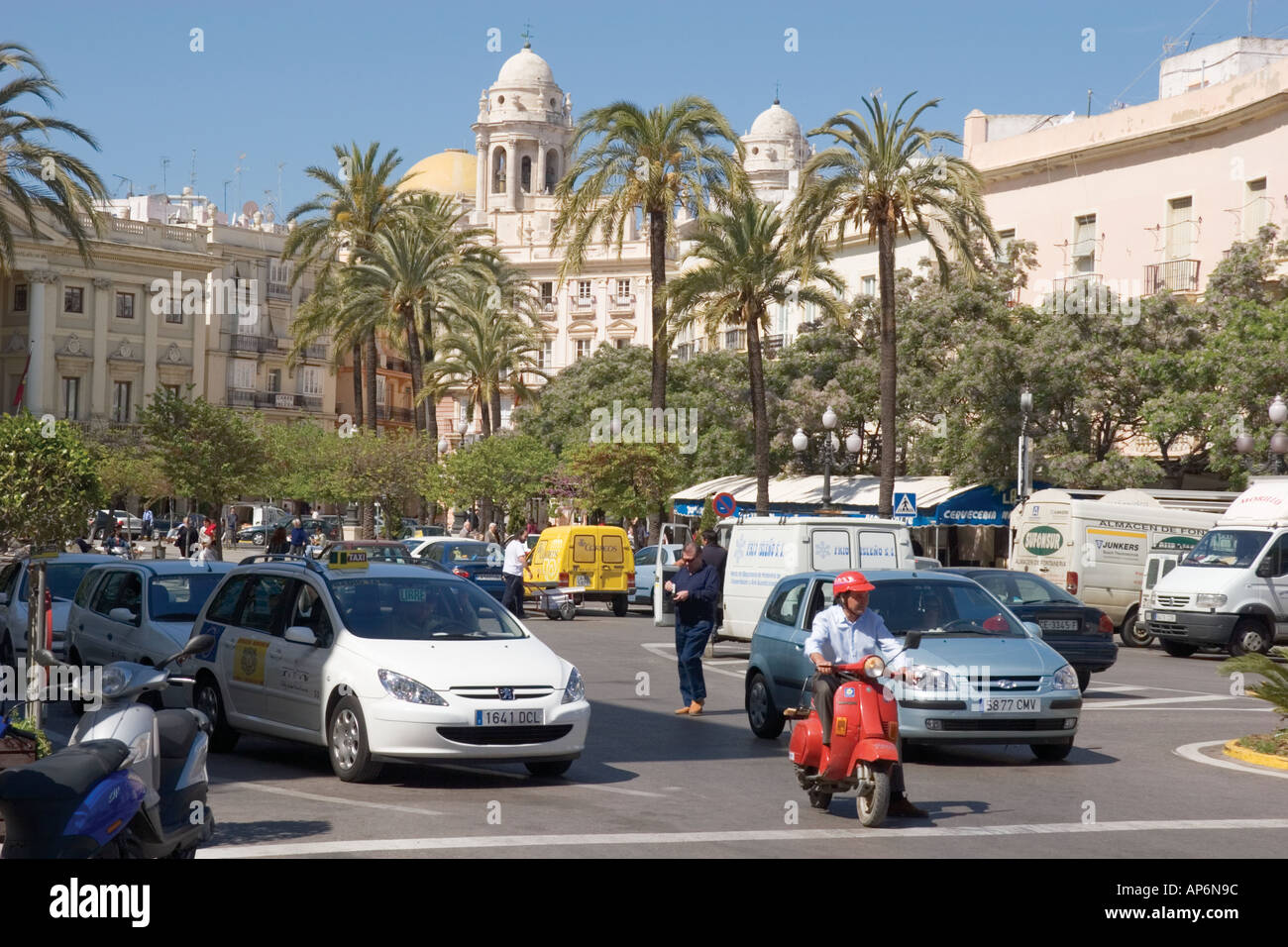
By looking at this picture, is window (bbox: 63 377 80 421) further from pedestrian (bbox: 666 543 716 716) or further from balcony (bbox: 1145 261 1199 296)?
pedestrian (bbox: 666 543 716 716)

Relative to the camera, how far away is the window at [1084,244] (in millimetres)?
49406

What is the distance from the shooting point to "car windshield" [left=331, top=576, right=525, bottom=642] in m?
12.2

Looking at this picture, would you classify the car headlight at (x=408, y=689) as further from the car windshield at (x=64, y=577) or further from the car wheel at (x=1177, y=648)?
the car wheel at (x=1177, y=648)

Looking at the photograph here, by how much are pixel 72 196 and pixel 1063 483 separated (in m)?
24.6

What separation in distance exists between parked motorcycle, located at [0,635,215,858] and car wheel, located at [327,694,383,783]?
8.81 feet

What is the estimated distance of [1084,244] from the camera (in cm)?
4966

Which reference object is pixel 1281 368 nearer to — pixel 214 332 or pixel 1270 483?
pixel 1270 483

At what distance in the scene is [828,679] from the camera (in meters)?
10.6

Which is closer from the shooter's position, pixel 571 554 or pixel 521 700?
pixel 521 700

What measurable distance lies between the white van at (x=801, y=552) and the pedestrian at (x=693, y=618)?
19.5 feet

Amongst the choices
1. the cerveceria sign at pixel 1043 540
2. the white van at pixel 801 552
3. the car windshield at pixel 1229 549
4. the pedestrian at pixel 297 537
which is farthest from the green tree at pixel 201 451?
the car windshield at pixel 1229 549

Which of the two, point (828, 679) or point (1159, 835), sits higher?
point (828, 679)

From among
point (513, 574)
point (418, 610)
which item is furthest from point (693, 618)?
point (513, 574)
